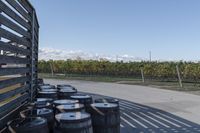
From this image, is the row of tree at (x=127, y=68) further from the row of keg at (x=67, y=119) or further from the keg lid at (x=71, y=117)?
the keg lid at (x=71, y=117)

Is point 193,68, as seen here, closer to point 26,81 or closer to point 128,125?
point 128,125

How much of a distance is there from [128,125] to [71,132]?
356 cm

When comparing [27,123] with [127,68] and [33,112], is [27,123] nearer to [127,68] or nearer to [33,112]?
[33,112]

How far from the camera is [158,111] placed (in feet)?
27.1

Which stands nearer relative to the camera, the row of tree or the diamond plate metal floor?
the diamond plate metal floor

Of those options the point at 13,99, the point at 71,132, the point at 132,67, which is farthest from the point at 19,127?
the point at 132,67

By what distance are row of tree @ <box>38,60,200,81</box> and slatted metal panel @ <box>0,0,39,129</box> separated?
16616 millimetres

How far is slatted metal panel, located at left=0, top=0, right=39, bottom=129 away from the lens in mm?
3092

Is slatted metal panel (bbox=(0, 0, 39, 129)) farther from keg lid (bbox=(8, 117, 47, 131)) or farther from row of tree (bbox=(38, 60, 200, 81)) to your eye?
row of tree (bbox=(38, 60, 200, 81))

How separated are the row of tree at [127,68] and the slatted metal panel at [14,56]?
16616 mm

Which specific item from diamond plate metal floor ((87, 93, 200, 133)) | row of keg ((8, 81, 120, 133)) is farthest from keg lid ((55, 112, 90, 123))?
diamond plate metal floor ((87, 93, 200, 133))

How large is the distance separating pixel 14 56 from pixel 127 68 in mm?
21191

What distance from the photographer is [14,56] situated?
3.71 meters

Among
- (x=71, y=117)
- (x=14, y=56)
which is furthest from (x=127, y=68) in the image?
(x=71, y=117)
